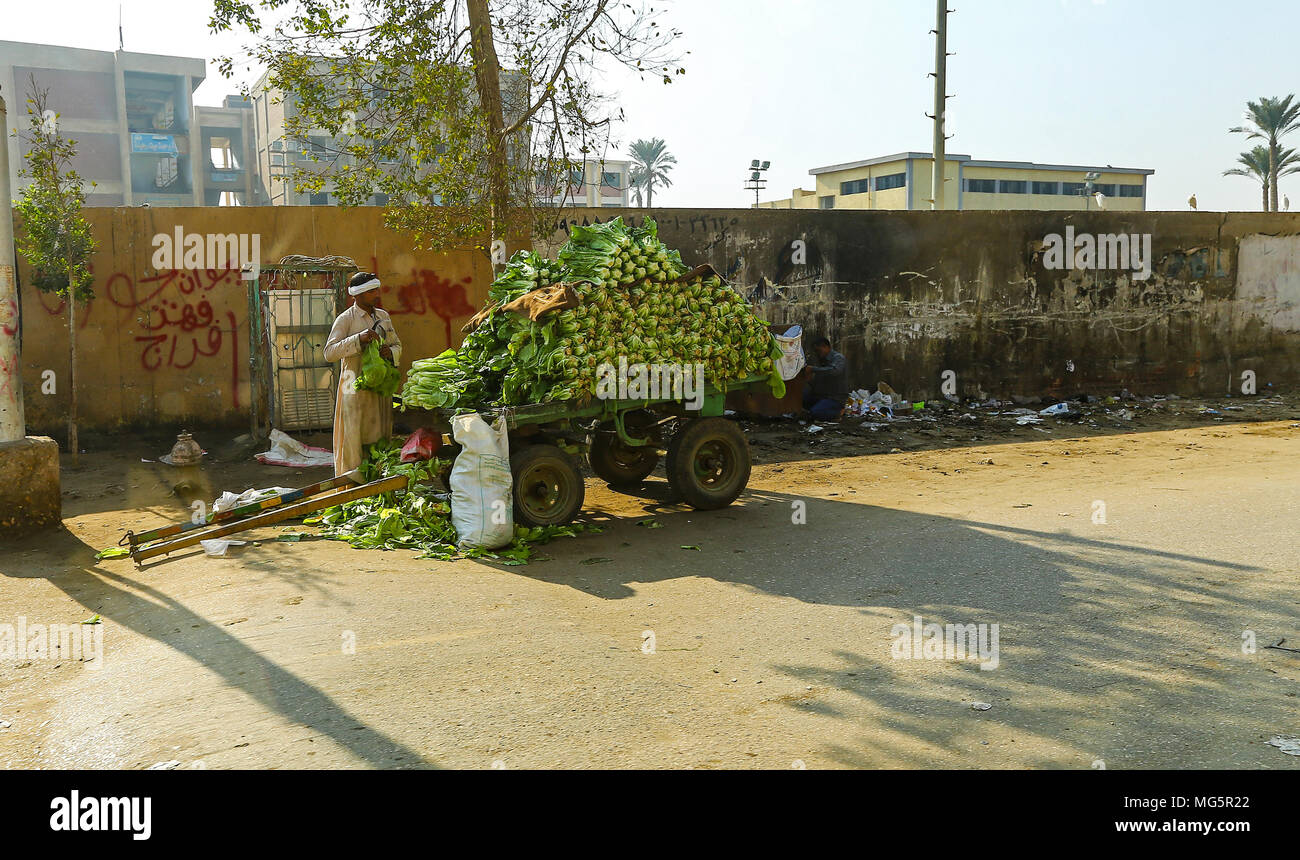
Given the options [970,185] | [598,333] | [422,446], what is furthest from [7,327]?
[970,185]

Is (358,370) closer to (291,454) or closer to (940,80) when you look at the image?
(291,454)

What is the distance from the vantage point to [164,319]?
11.5m

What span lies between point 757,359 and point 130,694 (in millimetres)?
5379

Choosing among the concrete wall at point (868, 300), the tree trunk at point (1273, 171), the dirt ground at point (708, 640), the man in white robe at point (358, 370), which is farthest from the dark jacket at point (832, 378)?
the tree trunk at point (1273, 171)

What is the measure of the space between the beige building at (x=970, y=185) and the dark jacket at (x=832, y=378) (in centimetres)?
3821

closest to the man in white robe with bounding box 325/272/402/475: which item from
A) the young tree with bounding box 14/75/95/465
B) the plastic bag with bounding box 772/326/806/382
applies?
the young tree with bounding box 14/75/95/465

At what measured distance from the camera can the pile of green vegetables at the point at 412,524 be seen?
6988mm

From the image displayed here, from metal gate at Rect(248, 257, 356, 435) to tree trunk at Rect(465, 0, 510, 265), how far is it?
1.88m

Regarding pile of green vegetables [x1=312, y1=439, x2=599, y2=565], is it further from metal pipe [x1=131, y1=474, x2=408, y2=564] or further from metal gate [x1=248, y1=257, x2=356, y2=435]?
metal gate [x1=248, y1=257, x2=356, y2=435]

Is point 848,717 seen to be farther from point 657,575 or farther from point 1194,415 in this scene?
point 1194,415

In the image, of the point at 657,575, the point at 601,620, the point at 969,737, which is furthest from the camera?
the point at 657,575

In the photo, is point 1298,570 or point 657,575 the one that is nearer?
point 1298,570

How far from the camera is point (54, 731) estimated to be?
4.00 meters

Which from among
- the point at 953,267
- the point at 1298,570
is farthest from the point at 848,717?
the point at 953,267
